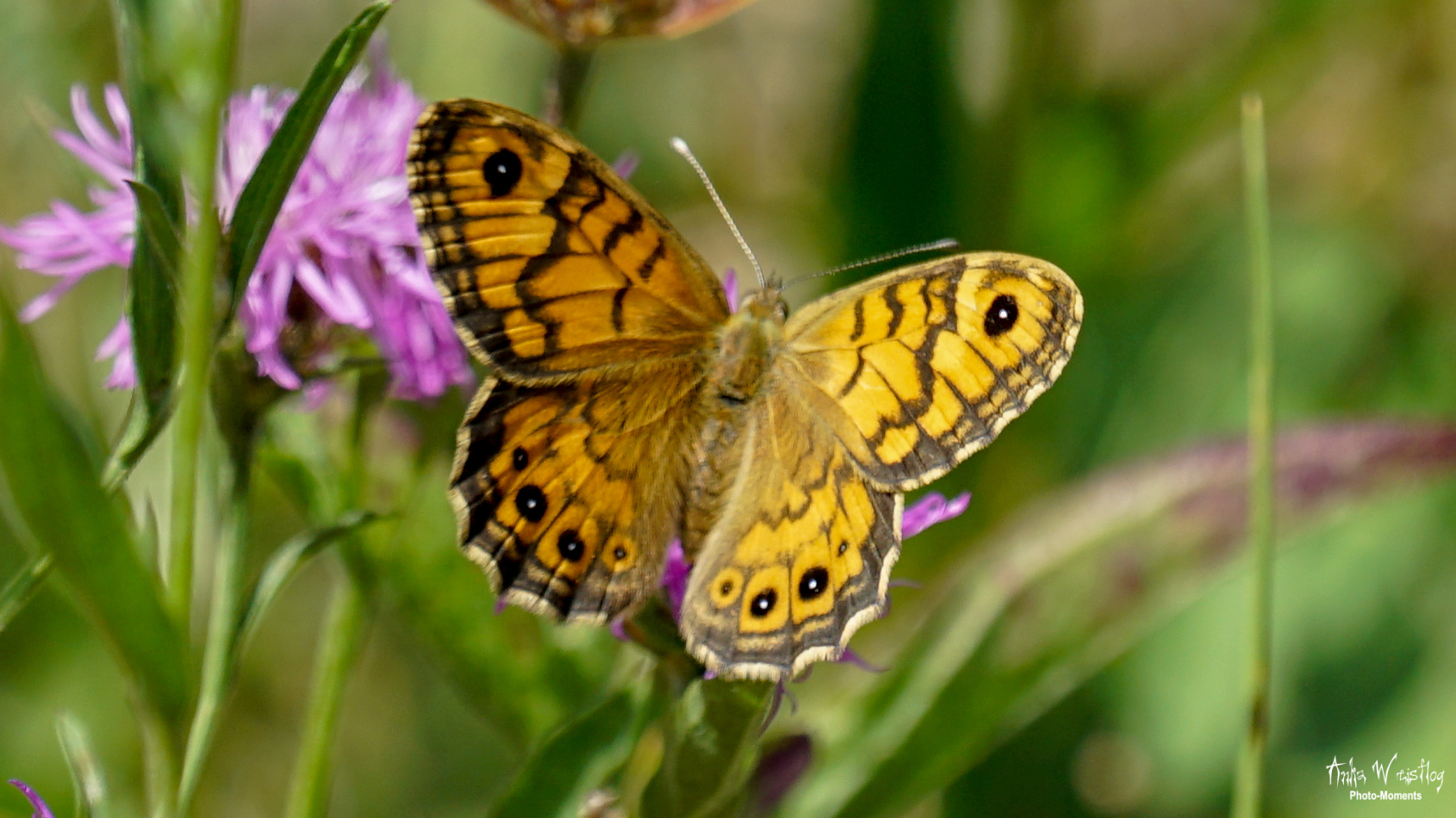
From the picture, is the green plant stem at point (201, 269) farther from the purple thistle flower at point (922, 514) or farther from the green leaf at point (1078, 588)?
the green leaf at point (1078, 588)

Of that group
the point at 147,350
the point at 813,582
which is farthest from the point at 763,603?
the point at 147,350

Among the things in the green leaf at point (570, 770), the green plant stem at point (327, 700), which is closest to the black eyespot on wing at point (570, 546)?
the green leaf at point (570, 770)

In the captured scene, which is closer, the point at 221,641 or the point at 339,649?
the point at 221,641

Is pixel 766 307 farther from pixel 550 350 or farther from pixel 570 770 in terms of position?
pixel 570 770

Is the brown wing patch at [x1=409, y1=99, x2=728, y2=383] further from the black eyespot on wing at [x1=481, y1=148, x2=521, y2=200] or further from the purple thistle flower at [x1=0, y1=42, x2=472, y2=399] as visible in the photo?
the purple thistle flower at [x1=0, y1=42, x2=472, y2=399]

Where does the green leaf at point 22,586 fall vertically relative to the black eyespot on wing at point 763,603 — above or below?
below

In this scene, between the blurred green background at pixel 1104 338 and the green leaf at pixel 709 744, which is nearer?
the green leaf at pixel 709 744

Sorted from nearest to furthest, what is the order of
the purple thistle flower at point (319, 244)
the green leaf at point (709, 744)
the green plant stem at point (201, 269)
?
1. the green plant stem at point (201, 269)
2. the green leaf at point (709, 744)
3. the purple thistle flower at point (319, 244)
